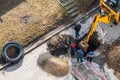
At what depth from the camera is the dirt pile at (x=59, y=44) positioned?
77.5ft

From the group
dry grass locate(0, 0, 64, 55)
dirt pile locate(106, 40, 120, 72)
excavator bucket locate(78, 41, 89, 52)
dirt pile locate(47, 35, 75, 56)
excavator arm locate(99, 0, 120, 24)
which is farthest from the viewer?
excavator arm locate(99, 0, 120, 24)

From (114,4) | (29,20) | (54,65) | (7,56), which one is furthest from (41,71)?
(114,4)

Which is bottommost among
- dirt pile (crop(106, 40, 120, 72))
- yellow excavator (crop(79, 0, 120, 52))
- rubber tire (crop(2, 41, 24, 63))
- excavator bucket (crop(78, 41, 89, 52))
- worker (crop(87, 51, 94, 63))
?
dirt pile (crop(106, 40, 120, 72))

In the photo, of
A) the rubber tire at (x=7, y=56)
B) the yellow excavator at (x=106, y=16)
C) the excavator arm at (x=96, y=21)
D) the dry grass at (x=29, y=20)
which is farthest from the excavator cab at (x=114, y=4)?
the rubber tire at (x=7, y=56)

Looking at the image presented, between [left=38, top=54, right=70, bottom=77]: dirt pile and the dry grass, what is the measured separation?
1.77 meters

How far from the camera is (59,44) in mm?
23750

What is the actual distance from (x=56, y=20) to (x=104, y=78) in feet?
17.3

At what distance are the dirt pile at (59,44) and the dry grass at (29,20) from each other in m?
1.02

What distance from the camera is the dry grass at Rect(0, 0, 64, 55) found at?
23.9 m

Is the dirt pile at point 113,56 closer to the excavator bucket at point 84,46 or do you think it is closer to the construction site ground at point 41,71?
the construction site ground at point 41,71

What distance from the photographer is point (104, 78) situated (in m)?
22.5

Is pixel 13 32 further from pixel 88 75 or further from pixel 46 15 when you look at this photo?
pixel 88 75

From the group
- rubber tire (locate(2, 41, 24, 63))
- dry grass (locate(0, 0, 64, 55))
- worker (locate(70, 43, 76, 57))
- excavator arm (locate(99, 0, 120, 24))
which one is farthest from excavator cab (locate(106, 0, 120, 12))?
rubber tire (locate(2, 41, 24, 63))

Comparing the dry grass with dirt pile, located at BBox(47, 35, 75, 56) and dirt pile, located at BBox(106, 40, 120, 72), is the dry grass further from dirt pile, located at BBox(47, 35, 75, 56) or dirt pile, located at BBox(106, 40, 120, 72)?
dirt pile, located at BBox(106, 40, 120, 72)
